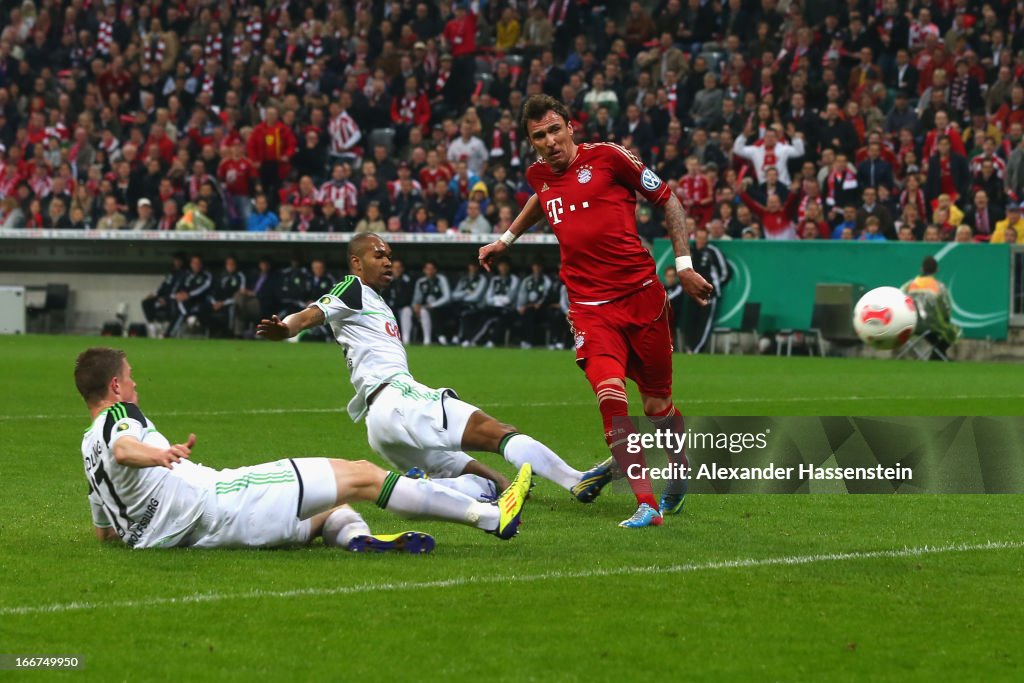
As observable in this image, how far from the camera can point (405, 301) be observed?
2666 cm

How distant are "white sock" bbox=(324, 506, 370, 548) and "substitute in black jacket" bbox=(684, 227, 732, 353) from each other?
16.8 m

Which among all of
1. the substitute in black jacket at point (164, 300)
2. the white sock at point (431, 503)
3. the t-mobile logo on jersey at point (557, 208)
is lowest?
the substitute in black jacket at point (164, 300)

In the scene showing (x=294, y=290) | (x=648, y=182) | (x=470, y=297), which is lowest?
(x=294, y=290)

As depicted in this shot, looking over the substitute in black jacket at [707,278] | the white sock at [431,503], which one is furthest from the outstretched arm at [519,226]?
the substitute in black jacket at [707,278]

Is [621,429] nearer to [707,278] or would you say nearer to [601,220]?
[601,220]

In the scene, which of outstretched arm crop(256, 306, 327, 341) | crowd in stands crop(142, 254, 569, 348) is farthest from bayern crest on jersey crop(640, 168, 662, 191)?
crowd in stands crop(142, 254, 569, 348)

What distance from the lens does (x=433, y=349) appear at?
24234mm

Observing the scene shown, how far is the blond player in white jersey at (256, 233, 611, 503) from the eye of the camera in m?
8.23

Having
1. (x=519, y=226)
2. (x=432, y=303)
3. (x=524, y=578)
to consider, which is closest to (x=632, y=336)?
(x=519, y=226)

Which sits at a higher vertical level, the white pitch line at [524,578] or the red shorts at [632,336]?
the red shorts at [632,336]

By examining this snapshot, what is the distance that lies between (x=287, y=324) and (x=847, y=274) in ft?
52.5

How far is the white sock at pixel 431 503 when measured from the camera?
6785 millimetres

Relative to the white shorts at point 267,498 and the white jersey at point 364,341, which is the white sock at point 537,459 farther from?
the white shorts at point 267,498

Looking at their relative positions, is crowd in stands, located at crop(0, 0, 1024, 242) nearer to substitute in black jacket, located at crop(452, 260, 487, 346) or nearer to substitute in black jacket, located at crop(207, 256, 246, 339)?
substitute in black jacket, located at crop(452, 260, 487, 346)
